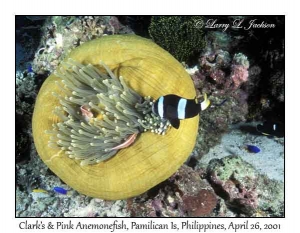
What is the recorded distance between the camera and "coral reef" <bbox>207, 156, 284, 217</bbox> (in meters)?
2.84

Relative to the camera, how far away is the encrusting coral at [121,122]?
2250 millimetres

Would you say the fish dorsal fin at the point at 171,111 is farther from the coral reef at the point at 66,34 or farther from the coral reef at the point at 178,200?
the coral reef at the point at 66,34

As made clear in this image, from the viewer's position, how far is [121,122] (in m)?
2.24

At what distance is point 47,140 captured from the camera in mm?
2484

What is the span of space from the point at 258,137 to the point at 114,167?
2161 millimetres

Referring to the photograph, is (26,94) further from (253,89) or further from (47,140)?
(253,89)

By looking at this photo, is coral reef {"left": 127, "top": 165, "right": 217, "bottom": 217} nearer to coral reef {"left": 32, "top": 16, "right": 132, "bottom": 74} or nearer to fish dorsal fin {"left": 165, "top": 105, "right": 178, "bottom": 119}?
fish dorsal fin {"left": 165, "top": 105, "right": 178, "bottom": 119}

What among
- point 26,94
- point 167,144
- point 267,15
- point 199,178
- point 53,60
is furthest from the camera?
point 26,94

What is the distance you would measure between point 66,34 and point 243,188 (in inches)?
102

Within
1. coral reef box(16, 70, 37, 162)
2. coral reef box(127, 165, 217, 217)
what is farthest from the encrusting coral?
coral reef box(16, 70, 37, 162)

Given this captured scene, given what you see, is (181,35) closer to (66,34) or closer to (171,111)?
(66,34)

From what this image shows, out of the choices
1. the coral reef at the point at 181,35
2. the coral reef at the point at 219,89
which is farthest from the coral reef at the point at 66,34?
the coral reef at the point at 219,89

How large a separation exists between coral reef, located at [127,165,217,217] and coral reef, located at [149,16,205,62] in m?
1.45
